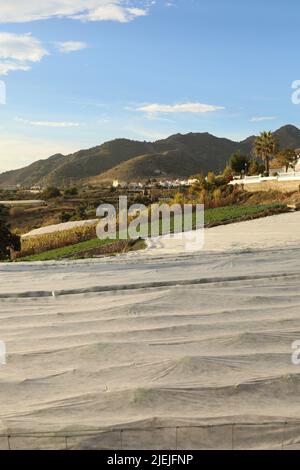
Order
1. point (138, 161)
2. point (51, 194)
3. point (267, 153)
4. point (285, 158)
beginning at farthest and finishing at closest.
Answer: point (138, 161) → point (51, 194) → point (267, 153) → point (285, 158)

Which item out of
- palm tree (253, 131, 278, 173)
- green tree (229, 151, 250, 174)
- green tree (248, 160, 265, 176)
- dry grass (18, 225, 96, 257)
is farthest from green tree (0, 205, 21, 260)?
green tree (229, 151, 250, 174)

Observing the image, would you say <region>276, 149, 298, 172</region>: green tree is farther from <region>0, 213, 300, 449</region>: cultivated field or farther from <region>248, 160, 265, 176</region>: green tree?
<region>0, 213, 300, 449</region>: cultivated field

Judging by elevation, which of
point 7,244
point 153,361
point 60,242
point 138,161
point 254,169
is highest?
point 138,161

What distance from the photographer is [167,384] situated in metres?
2.96

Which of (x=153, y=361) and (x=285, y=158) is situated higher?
(x=285, y=158)

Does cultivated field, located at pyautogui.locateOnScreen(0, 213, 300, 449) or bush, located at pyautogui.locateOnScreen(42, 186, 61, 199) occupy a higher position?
bush, located at pyautogui.locateOnScreen(42, 186, 61, 199)

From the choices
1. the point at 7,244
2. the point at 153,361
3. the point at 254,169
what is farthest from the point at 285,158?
the point at 153,361

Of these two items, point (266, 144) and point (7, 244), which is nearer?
point (7, 244)

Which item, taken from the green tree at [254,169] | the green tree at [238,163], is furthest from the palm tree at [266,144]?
the green tree at [238,163]

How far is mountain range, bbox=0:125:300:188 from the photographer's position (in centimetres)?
11600

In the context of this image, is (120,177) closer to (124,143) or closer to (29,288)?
(124,143)

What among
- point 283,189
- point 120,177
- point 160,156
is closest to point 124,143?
point 160,156

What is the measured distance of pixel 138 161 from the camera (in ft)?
387

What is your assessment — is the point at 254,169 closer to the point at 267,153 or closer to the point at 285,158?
the point at 267,153
